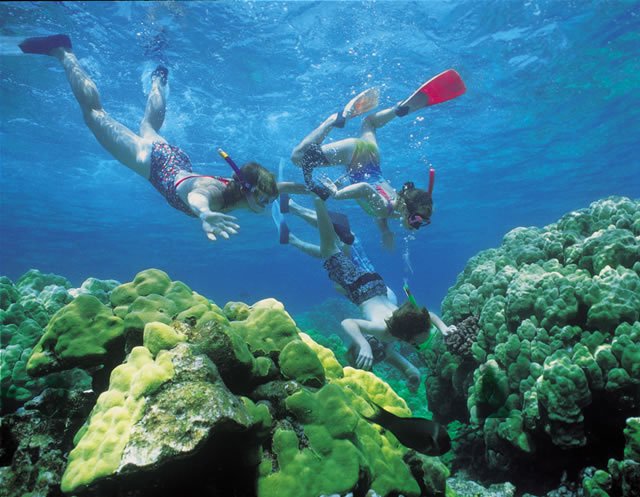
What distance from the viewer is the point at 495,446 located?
13.5ft

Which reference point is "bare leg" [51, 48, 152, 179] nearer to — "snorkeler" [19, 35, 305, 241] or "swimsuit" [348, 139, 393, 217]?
"snorkeler" [19, 35, 305, 241]

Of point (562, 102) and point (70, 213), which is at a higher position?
point (70, 213)

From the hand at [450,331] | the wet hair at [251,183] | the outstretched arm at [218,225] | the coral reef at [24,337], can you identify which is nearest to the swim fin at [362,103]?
the wet hair at [251,183]

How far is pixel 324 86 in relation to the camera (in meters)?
14.6

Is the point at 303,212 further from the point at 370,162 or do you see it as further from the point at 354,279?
the point at 354,279

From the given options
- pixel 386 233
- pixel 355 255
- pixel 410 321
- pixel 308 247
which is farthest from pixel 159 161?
pixel 410 321

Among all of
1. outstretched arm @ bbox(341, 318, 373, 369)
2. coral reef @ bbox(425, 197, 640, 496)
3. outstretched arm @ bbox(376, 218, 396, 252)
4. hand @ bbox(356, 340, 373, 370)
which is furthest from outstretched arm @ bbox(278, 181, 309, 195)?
coral reef @ bbox(425, 197, 640, 496)

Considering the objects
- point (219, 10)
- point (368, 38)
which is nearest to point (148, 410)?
point (219, 10)

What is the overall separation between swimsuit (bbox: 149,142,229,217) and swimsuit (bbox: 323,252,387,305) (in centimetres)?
313

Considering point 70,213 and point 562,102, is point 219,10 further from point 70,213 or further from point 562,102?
point 70,213

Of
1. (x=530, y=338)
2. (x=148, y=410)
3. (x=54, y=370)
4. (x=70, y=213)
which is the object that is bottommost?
(x=148, y=410)

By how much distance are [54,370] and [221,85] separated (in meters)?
14.0

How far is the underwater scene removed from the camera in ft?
7.58

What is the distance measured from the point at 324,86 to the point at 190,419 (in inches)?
593
